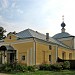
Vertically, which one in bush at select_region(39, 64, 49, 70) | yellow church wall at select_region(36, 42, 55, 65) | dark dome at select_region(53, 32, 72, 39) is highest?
dark dome at select_region(53, 32, 72, 39)

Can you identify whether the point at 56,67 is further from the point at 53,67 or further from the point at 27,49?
the point at 27,49

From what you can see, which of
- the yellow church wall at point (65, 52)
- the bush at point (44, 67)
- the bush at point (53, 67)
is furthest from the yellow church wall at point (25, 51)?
the yellow church wall at point (65, 52)

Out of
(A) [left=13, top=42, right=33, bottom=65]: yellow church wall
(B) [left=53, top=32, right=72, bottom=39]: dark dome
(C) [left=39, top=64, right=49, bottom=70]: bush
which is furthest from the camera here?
(B) [left=53, top=32, right=72, bottom=39]: dark dome

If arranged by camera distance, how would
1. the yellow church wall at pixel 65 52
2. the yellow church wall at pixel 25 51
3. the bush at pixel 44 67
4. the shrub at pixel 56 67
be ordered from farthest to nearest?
1. the yellow church wall at pixel 65 52
2. the yellow church wall at pixel 25 51
3. the bush at pixel 44 67
4. the shrub at pixel 56 67

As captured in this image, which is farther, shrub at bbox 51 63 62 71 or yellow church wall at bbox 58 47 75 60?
yellow church wall at bbox 58 47 75 60

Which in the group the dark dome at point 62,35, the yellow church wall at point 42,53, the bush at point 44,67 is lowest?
the bush at point 44,67

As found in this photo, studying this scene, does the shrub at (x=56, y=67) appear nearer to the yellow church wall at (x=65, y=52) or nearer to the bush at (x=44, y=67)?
the bush at (x=44, y=67)

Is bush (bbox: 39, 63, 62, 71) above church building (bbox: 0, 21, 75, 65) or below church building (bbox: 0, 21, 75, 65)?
below

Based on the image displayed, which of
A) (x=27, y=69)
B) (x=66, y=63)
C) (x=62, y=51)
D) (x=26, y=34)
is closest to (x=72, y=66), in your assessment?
(x=66, y=63)

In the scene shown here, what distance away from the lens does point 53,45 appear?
105ft

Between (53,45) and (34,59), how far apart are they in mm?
5706

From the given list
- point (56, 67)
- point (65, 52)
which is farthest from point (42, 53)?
point (65, 52)

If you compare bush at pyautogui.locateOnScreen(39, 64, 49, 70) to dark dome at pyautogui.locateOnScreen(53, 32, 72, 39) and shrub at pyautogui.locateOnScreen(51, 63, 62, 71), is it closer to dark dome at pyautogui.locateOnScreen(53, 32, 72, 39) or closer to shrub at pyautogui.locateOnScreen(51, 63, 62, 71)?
shrub at pyautogui.locateOnScreen(51, 63, 62, 71)

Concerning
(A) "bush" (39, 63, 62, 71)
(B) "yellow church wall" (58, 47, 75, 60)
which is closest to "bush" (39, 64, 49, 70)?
(A) "bush" (39, 63, 62, 71)
